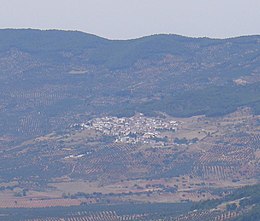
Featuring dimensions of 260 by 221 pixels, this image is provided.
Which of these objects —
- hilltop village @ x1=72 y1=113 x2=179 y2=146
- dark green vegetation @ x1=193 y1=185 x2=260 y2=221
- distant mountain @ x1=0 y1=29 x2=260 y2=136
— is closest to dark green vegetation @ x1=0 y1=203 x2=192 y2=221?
dark green vegetation @ x1=193 y1=185 x2=260 y2=221

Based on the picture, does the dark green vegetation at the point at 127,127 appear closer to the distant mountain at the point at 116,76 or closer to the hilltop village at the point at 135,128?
the distant mountain at the point at 116,76

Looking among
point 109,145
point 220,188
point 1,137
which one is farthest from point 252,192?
point 1,137

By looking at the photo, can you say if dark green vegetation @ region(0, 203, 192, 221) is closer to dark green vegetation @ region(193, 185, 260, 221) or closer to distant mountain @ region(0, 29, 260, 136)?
dark green vegetation @ region(193, 185, 260, 221)

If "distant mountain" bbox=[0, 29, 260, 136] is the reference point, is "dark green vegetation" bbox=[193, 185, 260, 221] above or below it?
below

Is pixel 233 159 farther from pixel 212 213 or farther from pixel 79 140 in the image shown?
pixel 212 213

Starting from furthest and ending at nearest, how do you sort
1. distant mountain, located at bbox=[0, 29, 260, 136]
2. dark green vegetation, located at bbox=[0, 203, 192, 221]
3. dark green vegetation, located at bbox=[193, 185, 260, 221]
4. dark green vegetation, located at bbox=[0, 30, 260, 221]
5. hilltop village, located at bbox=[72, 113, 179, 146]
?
distant mountain, located at bbox=[0, 29, 260, 136]
hilltop village, located at bbox=[72, 113, 179, 146]
dark green vegetation, located at bbox=[0, 30, 260, 221]
dark green vegetation, located at bbox=[0, 203, 192, 221]
dark green vegetation, located at bbox=[193, 185, 260, 221]

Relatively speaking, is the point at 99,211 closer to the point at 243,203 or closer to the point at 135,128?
the point at 243,203

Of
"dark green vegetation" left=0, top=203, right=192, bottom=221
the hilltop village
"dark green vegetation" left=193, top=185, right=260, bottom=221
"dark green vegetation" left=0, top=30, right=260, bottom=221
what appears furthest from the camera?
the hilltop village

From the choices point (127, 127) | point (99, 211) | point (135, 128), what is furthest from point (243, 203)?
point (127, 127)
